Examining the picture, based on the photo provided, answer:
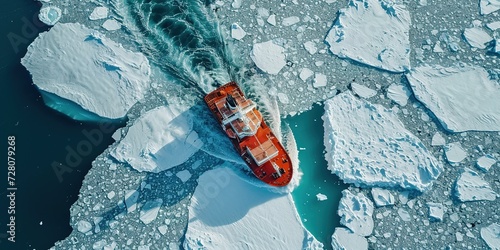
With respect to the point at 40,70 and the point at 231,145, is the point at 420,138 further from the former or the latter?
the point at 40,70

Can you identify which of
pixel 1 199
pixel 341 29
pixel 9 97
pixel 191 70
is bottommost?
pixel 1 199

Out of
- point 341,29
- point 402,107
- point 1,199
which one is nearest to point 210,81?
point 341,29

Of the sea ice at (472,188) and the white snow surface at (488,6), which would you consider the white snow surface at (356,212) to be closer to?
the sea ice at (472,188)

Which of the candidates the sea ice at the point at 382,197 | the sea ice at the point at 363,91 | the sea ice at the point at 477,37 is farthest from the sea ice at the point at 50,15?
the sea ice at the point at 477,37

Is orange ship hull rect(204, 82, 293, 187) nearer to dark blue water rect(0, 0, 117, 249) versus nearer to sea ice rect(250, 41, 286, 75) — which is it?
sea ice rect(250, 41, 286, 75)

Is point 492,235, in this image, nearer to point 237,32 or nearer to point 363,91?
point 363,91

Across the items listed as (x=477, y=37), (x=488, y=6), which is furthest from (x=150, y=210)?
(x=488, y=6)
